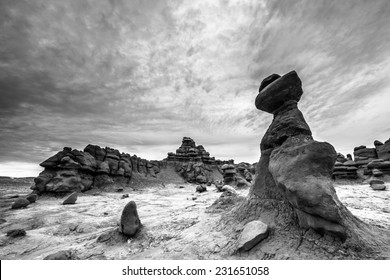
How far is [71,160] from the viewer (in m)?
22.6

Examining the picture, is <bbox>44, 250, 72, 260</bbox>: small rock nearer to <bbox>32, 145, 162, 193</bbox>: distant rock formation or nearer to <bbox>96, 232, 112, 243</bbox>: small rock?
<bbox>96, 232, 112, 243</bbox>: small rock

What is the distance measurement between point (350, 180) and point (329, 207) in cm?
3090

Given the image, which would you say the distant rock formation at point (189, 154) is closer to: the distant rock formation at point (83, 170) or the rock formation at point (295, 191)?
the distant rock formation at point (83, 170)

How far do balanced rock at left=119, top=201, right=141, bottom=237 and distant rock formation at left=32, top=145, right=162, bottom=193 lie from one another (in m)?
18.9

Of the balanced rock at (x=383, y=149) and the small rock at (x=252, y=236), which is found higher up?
the balanced rock at (x=383, y=149)

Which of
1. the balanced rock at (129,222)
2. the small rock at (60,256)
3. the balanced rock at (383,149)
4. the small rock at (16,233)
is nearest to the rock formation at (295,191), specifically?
the balanced rock at (129,222)

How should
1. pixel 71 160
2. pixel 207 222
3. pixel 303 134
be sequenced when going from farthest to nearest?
pixel 71 160, pixel 207 222, pixel 303 134

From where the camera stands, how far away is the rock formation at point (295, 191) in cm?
415

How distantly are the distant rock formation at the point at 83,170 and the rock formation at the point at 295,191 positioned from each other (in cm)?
2335

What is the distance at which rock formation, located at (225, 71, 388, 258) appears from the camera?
4.15 meters

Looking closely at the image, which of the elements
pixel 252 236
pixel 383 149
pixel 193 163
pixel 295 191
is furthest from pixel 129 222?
pixel 383 149

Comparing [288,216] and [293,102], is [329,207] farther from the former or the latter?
[293,102]

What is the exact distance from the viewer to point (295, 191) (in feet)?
15.4
